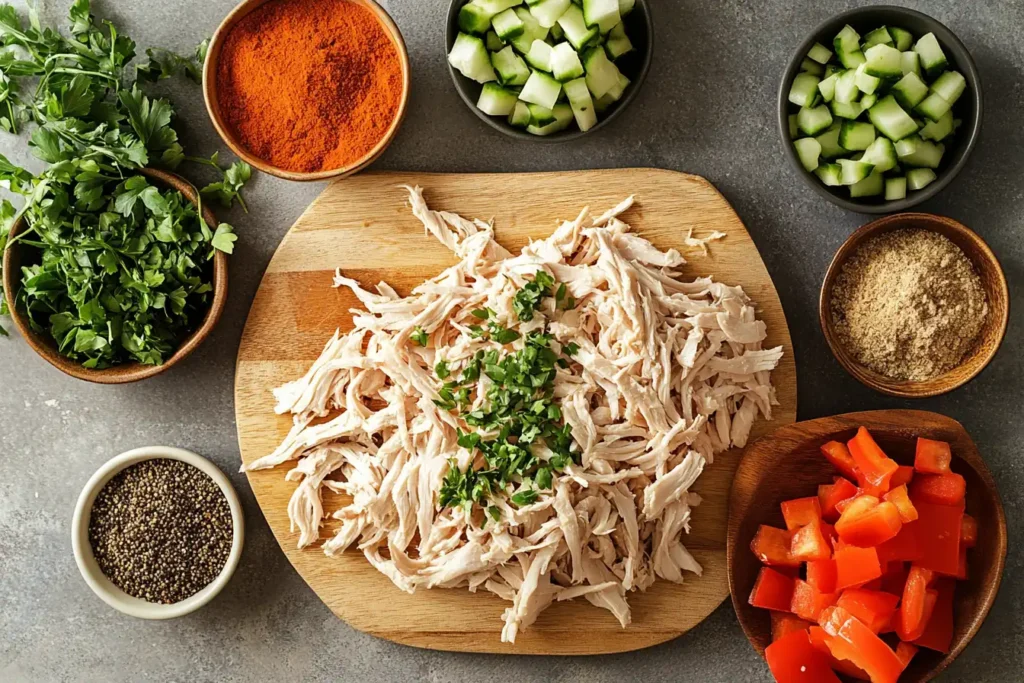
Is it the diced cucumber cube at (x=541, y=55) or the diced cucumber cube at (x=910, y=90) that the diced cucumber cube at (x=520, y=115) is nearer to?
the diced cucumber cube at (x=541, y=55)

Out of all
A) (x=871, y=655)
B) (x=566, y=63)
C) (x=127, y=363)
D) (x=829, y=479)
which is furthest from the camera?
(x=127, y=363)

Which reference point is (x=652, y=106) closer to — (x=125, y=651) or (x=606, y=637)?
(x=606, y=637)

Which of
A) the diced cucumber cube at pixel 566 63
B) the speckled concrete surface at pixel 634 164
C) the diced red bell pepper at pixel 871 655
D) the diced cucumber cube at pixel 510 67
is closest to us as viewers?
the diced red bell pepper at pixel 871 655

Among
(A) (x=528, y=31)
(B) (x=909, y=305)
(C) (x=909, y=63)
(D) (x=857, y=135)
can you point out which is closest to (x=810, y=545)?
(B) (x=909, y=305)

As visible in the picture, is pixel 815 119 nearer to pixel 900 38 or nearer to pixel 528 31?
pixel 900 38

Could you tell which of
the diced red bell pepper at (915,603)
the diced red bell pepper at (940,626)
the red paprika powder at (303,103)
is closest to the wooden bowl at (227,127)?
the red paprika powder at (303,103)

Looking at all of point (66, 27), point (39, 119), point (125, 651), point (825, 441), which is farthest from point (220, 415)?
point (825, 441)
